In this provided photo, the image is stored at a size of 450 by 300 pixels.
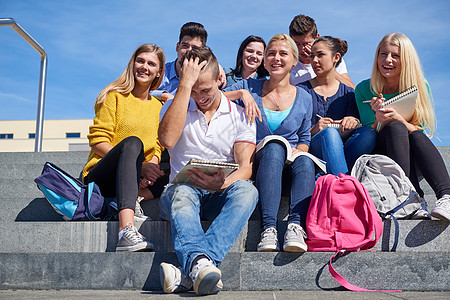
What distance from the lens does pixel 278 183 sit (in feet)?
9.52

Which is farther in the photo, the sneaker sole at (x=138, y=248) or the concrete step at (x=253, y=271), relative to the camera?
the sneaker sole at (x=138, y=248)

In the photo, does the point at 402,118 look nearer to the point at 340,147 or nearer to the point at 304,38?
the point at 340,147

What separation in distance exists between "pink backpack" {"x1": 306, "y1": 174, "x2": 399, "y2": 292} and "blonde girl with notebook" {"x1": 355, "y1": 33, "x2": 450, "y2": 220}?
458 mm

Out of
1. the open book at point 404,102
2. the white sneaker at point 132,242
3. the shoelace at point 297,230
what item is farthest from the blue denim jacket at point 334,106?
the white sneaker at point 132,242

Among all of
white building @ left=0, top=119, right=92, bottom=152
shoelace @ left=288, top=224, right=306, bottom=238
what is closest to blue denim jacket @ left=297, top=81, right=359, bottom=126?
shoelace @ left=288, top=224, right=306, bottom=238

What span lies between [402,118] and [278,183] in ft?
3.58

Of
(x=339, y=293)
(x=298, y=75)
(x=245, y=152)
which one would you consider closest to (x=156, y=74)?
(x=245, y=152)

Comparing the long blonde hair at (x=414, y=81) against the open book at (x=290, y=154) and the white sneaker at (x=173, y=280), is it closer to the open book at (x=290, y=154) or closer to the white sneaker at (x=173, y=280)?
the open book at (x=290, y=154)

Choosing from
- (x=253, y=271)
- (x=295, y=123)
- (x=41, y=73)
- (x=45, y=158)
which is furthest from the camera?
(x=41, y=73)

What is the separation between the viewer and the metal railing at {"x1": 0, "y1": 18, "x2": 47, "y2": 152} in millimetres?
5771

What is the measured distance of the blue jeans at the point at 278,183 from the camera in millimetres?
2799

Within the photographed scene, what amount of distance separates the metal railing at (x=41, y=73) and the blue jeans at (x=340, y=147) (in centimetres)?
376

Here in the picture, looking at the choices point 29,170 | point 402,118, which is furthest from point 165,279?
point 29,170

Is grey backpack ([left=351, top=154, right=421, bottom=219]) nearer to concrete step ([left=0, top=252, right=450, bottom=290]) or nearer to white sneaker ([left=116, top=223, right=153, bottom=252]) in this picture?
concrete step ([left=0, top=252, right=450, bottom=290])
